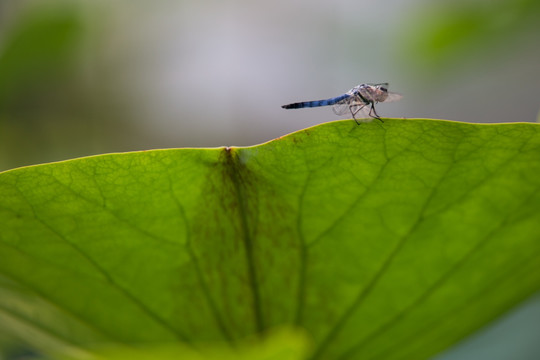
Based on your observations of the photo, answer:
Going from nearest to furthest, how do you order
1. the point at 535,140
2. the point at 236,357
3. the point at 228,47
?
the point at 236,357 < the point at 535,140 < the point at 228,47

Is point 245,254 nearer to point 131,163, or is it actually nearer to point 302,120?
point 131,163

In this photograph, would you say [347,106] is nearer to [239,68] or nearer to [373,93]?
[373,93]

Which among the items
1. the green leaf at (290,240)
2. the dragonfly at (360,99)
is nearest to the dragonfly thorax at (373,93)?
the dragonfly at (360,99)

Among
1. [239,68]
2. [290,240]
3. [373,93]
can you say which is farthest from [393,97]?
[239,68]

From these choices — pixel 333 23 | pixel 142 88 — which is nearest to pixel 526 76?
pixel 333 23

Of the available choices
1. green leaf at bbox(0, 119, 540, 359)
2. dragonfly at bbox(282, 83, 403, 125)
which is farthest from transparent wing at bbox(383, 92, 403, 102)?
green leaf at bbox(0, 119, 540, 359)

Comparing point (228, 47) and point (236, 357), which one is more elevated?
point (228, 47)

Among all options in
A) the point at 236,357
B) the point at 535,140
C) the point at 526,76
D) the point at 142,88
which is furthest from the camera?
the point at 142,88
